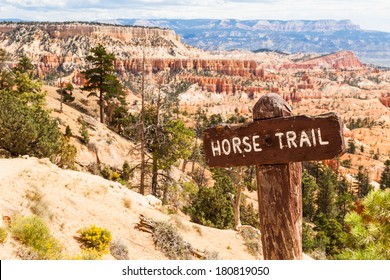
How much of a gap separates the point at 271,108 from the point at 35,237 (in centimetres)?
627

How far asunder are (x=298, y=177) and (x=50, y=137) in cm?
1822

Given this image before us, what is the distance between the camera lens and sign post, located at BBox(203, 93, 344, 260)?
3738mm

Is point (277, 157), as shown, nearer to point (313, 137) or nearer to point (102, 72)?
point (313, 137)

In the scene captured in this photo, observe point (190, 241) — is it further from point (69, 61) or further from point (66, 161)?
point (69, 61)

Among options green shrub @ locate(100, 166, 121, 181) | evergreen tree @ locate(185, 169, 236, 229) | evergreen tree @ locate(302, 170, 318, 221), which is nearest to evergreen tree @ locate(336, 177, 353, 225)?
evergreen tree @ locate(302, 170, 318, 221)

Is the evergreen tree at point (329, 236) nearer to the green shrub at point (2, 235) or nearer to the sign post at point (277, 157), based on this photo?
the green shrub at point (2, 235)

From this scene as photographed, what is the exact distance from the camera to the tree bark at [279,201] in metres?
3.83

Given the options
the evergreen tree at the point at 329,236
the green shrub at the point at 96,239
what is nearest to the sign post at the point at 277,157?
the green shrub at the point at 96,239

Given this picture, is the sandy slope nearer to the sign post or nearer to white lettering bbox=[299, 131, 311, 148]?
the sign post

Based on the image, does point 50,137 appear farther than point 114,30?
No

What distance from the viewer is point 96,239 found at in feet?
32.7

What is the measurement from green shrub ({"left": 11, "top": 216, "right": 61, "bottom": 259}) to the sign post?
5.36 metres

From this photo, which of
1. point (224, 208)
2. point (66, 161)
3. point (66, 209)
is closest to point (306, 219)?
point (224, 208)

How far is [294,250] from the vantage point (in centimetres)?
387
